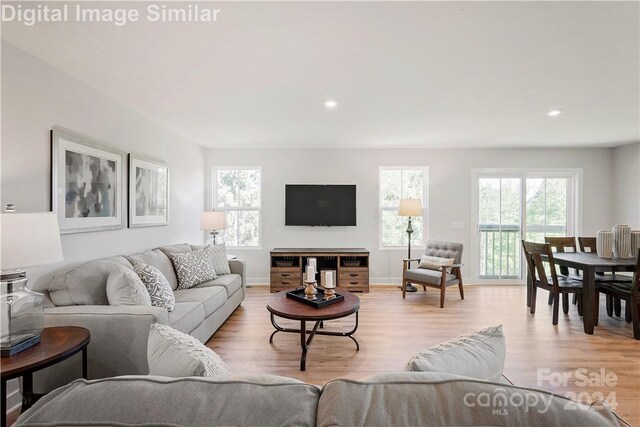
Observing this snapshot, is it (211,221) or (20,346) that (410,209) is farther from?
(20,346)

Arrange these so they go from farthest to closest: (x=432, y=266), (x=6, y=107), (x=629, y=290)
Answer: (x=432, y=266) < (x=629, y=290) < (x=6, y=107)

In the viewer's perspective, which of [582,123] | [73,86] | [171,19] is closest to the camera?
[171,19]

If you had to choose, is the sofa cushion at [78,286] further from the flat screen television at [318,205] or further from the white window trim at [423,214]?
the white window trim at [423,214]

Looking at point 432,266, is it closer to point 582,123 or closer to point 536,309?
point 536,309

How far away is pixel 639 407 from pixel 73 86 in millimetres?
4809

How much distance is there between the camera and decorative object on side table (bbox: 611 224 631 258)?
3.56 meters

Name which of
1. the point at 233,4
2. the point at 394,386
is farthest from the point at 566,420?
the point at 233,4

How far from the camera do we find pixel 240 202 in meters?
5.45

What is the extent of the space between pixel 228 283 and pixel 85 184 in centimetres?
172

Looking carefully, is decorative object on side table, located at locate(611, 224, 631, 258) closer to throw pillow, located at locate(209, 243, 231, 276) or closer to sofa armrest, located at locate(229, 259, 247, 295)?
sofa armrest, located at locate(229, 259, 247, 295)

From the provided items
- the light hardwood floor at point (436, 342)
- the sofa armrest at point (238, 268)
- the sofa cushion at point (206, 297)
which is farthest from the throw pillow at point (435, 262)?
the sofa cushion at point (206, 297)

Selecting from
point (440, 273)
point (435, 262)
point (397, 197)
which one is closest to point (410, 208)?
point (397, 197)

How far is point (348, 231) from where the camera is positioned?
5.38 m

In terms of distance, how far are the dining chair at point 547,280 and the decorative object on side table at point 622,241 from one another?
611 millimetres
